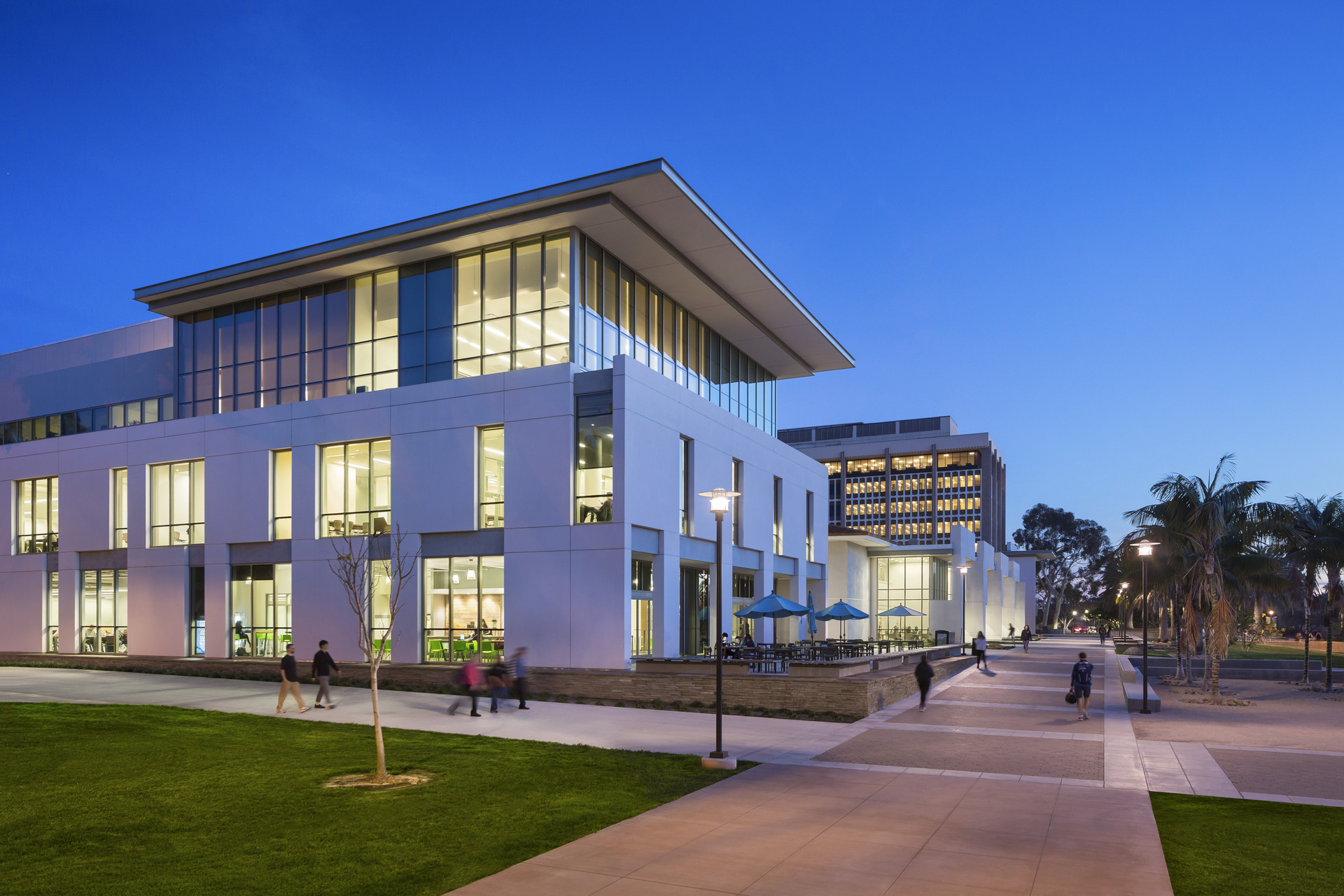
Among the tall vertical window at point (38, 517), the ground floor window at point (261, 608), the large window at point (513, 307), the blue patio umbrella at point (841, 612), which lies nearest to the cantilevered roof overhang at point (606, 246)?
the large window at point (513, 307)

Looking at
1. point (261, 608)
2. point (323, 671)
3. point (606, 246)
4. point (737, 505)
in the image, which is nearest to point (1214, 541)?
point (737, 505)

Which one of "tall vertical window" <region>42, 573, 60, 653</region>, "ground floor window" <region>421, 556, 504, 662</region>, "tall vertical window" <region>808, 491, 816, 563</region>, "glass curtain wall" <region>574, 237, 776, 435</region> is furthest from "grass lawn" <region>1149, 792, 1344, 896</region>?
"tall vertical window" <region>42, 573, 60, 653</region>

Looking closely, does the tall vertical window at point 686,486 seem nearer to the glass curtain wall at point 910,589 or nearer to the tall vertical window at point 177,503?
the tall vertical window at point 177,503

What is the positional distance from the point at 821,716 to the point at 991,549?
206ft

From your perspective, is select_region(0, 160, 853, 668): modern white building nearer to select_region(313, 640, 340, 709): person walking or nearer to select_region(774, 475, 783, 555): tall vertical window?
select_region(774, 475, 783, 555): tall vertical window

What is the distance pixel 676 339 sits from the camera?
35.2 meters

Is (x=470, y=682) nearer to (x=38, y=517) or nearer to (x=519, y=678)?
(x=519, y=678)

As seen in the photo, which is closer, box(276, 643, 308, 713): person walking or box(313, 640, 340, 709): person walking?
box(276, 643, 308, 713): person walking

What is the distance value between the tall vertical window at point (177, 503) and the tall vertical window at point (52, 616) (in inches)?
220

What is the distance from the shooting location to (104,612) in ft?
115

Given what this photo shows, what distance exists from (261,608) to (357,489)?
5.69 m

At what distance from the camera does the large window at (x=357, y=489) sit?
97.0 feet

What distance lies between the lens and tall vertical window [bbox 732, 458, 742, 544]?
33969mm

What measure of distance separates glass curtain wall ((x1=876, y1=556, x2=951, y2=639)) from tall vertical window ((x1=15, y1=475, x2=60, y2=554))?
47.1m
